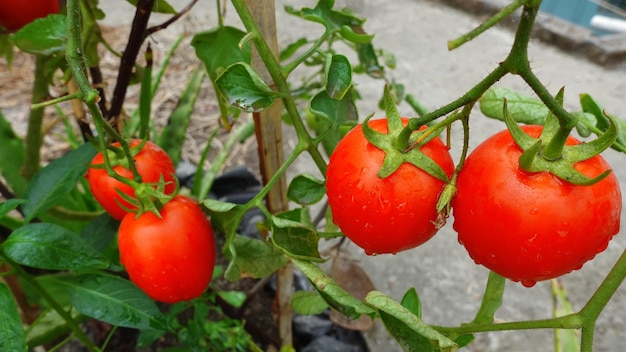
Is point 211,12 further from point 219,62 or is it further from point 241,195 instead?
point 219,62

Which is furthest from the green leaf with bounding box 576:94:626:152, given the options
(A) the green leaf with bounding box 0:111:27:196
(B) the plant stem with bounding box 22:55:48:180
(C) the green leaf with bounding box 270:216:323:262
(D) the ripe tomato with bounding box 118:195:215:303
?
(A) the green leaf with bounding box 0:111:27:196

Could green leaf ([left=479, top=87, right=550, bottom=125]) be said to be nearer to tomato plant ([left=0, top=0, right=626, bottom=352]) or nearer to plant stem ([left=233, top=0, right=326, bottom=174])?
tomato plant ([left=0, top=0, right=626, bottom=352])

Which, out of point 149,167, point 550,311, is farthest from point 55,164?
point 550,311

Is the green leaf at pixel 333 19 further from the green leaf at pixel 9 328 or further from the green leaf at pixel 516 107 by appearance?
the green leaf at pixel 9 328

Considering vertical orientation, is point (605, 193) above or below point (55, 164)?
above

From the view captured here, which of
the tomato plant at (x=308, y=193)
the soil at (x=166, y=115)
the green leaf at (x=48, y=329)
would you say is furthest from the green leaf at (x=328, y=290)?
the soil at (x=166, y=115)

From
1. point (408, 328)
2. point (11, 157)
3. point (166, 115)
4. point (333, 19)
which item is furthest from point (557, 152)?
point (166, 115)
